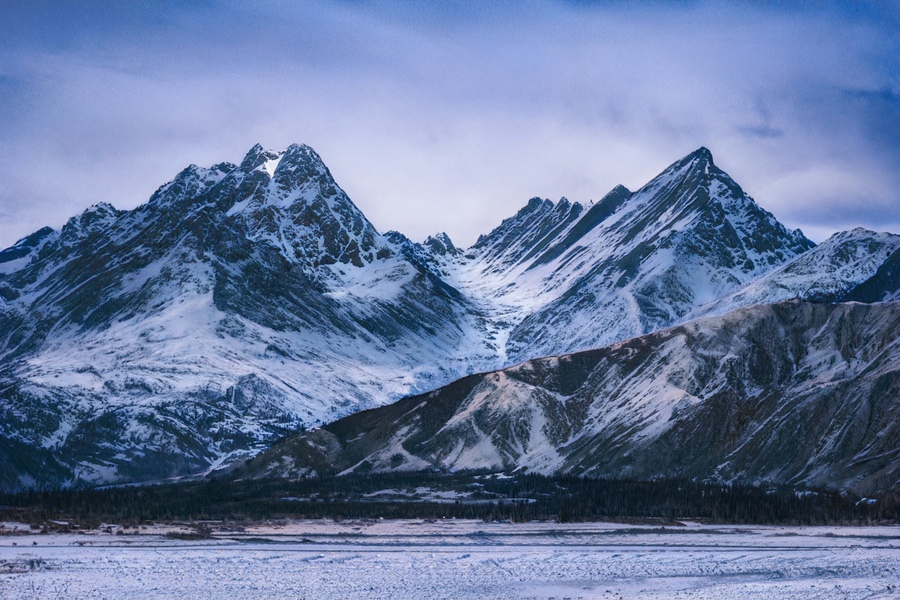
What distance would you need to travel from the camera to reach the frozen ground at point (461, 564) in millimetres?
104312

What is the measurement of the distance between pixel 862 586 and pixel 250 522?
326 feet

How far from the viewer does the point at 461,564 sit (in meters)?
123

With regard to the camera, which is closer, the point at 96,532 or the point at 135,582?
the point at 135,582


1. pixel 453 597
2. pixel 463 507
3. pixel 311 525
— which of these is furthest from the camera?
pixel 463 507

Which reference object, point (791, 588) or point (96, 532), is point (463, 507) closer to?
point (96, 532)

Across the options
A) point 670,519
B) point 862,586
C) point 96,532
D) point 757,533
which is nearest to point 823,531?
point 757,533

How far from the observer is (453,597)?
102562 millimetres

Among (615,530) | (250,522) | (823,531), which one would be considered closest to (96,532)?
(250,522)

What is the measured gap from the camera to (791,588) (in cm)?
10488

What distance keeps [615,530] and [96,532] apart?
6512 cm

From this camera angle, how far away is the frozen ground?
104312 mm

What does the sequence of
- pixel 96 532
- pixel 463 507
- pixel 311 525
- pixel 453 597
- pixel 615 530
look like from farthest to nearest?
1. pixel 463 507
2. pixel 311 525
3. pixel 615 530
4. pixel 96 532
5. pixel 453 597

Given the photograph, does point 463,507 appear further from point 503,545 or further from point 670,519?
point 503,545

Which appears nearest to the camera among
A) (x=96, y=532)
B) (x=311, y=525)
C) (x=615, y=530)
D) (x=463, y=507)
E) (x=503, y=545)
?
(x=503, y=545)
